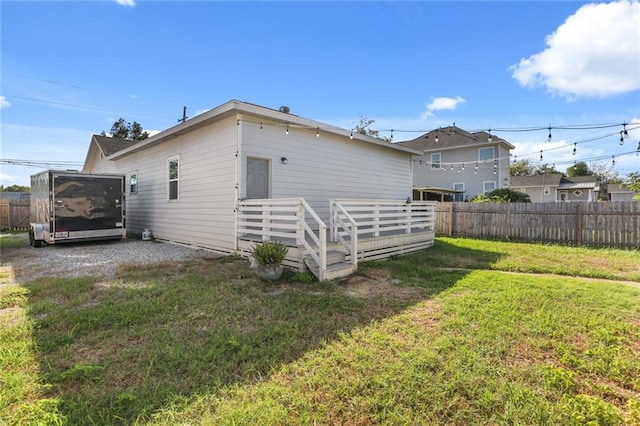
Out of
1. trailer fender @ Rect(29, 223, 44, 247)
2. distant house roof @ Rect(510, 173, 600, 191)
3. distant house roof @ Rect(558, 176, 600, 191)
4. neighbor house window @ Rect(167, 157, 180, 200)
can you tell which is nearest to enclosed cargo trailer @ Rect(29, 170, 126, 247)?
trailer fender @ Rect(29, 223, 44, 247)

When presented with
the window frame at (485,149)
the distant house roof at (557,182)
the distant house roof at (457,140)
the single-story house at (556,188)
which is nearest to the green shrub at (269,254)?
the distant house roof at (457,140)

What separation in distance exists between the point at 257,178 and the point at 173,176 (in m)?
3.62

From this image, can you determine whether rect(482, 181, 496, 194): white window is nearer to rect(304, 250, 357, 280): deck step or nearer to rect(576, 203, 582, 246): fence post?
rect(576, 203, 582, 246): fence post

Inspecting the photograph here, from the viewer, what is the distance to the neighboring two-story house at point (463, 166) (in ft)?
70.2

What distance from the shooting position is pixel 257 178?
26.1ft

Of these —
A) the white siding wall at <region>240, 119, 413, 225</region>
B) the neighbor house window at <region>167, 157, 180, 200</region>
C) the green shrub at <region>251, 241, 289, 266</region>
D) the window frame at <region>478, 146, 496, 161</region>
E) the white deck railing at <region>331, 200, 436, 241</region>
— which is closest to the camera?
the green shrub at <region>251, 241, 289, 266</region>

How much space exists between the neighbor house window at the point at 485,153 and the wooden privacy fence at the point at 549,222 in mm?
11115

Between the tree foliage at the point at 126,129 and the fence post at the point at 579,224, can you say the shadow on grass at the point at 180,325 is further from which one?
the tree foliage at the point at 126,129

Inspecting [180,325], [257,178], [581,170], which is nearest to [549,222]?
[257,178]

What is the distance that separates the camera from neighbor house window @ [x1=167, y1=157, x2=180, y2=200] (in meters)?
9.73

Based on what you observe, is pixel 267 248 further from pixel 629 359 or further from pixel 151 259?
pixel 629 359

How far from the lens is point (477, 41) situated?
32.1 feet

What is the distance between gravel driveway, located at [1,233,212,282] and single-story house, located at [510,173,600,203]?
32024 mm

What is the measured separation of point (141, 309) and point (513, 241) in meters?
11.5
